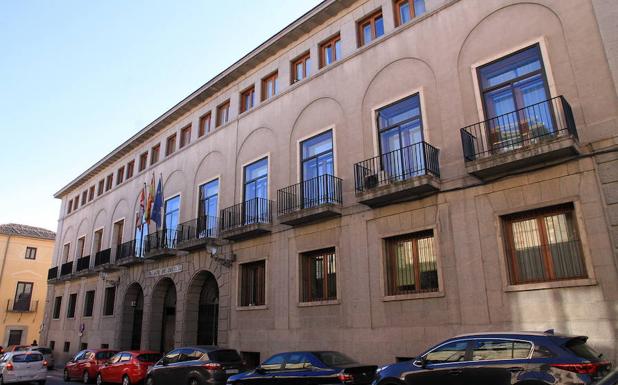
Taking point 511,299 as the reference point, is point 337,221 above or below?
above

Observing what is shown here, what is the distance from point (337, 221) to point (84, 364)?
13.2 metres

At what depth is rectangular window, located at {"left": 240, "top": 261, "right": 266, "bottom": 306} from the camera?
60.4ft

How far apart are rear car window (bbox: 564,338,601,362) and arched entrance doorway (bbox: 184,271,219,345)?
52.9 ft

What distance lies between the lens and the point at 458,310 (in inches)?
478

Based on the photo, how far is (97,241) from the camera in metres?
32.9

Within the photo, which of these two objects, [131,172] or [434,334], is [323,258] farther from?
[131,172]

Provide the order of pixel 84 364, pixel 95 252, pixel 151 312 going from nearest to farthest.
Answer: pixel 84 364 < pixel 151 312 < pixel 95 252

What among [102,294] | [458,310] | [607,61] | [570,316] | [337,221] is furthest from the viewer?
[102,294]

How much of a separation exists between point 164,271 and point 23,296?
33.7 m

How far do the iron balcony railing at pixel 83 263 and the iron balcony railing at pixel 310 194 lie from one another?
20.0 m

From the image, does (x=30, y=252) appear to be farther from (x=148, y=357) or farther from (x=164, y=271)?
(x=148, y=357)

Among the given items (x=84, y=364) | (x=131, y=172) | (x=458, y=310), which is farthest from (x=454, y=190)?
(x=131, y=172)

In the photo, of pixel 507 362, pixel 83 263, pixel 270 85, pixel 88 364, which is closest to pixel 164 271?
pixel 88 364

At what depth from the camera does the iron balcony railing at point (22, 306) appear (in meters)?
46.9
